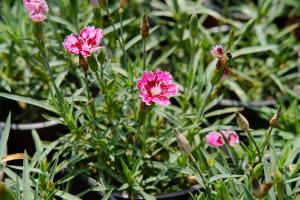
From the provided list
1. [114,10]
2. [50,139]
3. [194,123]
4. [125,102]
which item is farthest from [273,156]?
[114,10]

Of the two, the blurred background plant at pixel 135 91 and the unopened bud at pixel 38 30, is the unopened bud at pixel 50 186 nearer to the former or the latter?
the blurred background plant at pixel 135 91

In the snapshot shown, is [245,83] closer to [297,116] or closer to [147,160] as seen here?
[297,116]

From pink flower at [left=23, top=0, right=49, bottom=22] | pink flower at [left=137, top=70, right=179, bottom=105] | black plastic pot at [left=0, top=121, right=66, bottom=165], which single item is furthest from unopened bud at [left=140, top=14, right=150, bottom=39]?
black plastic pot at [left=0, top=121, right=66, bottom=165]

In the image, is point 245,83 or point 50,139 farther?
point 245,83

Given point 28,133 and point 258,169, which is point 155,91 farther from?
point 28,133

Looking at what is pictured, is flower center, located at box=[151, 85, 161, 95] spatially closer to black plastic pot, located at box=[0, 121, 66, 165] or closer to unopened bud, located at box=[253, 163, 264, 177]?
unopened bud, located at box=[253, 163, 264, 177]

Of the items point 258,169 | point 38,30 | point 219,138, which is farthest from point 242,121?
point 38,30
